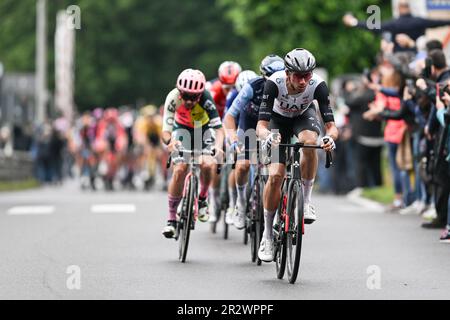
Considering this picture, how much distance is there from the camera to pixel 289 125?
12453mm

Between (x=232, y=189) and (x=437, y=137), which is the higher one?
(x=437, y=137)

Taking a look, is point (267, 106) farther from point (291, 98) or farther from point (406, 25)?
point (406, 25)

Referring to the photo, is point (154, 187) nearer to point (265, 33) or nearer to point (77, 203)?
point (77, 203)

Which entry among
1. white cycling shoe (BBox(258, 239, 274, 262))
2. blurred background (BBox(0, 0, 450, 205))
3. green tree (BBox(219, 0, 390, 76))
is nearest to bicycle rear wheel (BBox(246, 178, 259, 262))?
white cycling shoe (BBox(258, 239, 274, 262))

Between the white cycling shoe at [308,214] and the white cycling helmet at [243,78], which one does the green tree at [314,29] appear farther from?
the white cycling shoe at [308,214]

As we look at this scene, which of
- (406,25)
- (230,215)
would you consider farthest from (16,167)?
(230,215)

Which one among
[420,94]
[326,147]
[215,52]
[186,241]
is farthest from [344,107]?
[215,52]

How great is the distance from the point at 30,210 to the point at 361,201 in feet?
17.9

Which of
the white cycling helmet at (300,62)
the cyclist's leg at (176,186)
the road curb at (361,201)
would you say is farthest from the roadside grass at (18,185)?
the white cycling helmet at (300,62)

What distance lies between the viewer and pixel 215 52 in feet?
241

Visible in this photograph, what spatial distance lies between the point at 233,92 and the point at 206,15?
194 ft

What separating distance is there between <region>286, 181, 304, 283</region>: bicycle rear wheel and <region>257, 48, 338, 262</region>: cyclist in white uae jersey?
0.25 meters

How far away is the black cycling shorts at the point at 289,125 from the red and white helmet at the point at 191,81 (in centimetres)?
163

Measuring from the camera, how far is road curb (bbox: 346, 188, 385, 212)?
22.1 m
